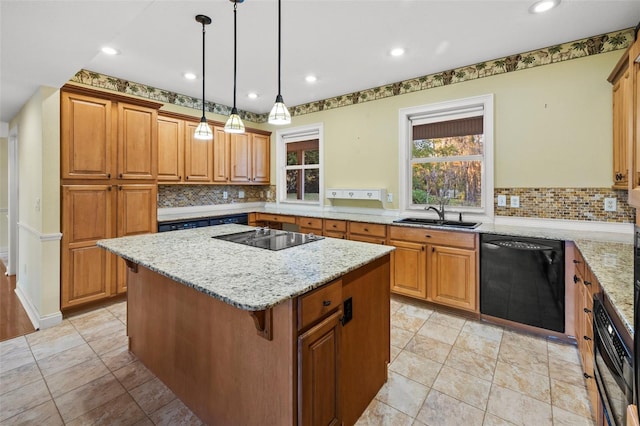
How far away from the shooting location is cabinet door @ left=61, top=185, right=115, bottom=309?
2.95 m

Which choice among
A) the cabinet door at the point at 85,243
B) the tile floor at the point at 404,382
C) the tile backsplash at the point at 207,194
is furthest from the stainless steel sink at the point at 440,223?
the cabinet door at the point at 85,243

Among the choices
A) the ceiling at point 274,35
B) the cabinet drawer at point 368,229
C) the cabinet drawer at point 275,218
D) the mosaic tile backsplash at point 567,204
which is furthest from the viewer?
the cabinet drawer at point 275,218

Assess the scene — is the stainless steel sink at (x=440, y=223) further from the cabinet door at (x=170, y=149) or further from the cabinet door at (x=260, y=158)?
the cabinet door at (x=170, y=149)

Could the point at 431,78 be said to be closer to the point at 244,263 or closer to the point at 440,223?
the point at 440,223

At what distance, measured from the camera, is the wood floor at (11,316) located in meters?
2.77

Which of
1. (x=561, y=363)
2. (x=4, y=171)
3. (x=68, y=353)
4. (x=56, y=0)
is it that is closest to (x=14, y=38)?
(x=56, y=0)

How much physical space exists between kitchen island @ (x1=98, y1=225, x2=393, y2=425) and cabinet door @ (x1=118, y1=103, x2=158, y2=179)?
147 centimetres

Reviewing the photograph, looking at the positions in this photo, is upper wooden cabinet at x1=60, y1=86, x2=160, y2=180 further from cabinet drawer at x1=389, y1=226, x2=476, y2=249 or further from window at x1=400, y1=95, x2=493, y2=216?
window at x1=400, y1=95, x2=493, y2=216

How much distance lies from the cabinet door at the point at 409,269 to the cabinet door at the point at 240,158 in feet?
8.95

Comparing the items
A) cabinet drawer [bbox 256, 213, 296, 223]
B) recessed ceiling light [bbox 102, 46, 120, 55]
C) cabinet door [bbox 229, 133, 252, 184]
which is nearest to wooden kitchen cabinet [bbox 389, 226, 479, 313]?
cabinet drawer [bbox 256, 213, 296, 223]

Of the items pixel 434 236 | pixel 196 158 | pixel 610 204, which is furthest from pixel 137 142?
pixel 610 204

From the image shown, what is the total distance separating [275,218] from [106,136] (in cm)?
230

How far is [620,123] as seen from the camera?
2424mm

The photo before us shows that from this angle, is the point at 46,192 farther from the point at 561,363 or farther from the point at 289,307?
the point at 561,363
